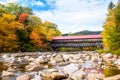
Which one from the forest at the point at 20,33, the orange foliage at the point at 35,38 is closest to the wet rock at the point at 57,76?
the forest at the point at 20,33

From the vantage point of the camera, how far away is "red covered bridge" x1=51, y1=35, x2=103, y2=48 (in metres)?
63.7

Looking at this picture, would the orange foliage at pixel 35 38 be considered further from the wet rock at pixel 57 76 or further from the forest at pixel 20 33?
the wet rock at pixel 57 76

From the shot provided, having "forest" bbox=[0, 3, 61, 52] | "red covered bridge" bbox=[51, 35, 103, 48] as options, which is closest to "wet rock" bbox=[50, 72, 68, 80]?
"forest" bbox=[0, 3, 61, 52]

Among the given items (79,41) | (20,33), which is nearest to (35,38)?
(20,33)

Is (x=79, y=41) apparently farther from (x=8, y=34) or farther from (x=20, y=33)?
(x=8, y=34)

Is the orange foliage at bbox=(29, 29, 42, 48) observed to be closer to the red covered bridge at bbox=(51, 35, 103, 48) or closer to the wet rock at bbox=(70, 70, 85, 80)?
the red covered bridge at bbox=(51, 35, 103, 48)

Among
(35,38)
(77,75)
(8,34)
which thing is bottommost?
(77,75)

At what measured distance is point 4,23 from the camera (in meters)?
44.8

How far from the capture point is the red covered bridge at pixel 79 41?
63.7 m

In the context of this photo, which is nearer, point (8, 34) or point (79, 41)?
point (8, 34)

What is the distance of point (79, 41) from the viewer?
216 feet

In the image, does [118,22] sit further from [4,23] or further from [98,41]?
[98,41]

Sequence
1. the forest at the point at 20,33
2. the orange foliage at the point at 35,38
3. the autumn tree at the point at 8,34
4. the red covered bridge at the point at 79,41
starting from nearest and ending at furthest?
the autumn tree at the point at 8,34, the forest at the point at 20,33, the orange foliage at the point at 35,38, the red covered bridge at the point at 79,41

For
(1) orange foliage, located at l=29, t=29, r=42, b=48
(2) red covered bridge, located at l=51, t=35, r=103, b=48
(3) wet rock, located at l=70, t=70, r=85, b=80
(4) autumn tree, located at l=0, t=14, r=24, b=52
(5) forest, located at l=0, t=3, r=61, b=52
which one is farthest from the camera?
(2) red covered bridge, located at l=51, t=35, r=103, b=48
